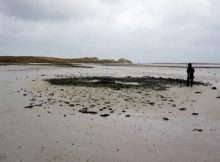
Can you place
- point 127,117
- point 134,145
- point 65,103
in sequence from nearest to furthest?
point 134,145, point 127,117, point 65,103

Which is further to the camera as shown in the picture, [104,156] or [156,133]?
[156,133]

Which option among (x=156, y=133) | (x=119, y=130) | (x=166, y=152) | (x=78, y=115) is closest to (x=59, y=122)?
(x=78, y=115)

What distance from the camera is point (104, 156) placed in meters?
8.07

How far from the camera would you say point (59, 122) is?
11.9 metres

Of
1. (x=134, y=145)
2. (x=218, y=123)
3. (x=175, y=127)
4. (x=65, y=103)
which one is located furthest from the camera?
(x=65, y=103)

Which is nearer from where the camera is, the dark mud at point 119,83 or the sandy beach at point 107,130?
the sandy beach at point 107,130

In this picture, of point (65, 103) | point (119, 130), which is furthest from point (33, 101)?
point (119, 130)

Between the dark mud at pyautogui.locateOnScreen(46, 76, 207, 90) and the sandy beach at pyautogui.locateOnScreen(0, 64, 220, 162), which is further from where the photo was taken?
the dark mud at pyautogui.locateOnScreen(46, 76, 207, 90)

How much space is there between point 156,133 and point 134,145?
1.66m

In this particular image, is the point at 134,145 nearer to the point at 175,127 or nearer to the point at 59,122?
the point at 175,127

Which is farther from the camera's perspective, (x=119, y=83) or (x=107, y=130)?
(x=119, y=83)

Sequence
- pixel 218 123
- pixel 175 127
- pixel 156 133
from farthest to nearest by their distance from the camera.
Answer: pixel 218 123 < pixel 175 127 < pixel 156 133

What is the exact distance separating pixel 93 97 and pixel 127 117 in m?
5.81

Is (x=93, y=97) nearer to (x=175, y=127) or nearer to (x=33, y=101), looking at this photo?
(x=33, y=101)
